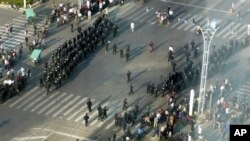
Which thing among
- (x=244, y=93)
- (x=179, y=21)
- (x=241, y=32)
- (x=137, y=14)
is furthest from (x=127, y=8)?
(x=244, y=93)

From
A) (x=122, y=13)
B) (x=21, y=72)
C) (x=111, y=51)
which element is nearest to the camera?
(x=21, y=72)

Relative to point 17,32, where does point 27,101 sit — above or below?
below

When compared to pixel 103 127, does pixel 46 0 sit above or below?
above

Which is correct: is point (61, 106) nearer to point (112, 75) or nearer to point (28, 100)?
point (28, 100)

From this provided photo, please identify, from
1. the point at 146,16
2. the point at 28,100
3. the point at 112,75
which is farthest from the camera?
the point at 146,16

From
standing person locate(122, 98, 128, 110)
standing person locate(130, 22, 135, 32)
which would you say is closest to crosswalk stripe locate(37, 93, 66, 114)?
standing person locate(122, 98, 128, 110)

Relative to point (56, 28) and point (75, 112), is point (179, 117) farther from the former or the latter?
point (56, 28)

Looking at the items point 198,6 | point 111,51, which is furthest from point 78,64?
point 198,6
